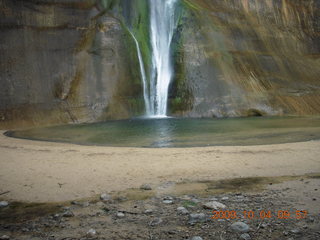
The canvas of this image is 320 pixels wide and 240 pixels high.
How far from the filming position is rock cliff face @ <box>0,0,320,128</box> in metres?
15.8

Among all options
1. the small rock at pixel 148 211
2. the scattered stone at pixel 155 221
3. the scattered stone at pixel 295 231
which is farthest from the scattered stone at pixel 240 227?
the small rock at pixel 148 211

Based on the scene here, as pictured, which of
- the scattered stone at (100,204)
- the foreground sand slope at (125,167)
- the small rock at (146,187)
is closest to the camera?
the scattered stone at (100,204)

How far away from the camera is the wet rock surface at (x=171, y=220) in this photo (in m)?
3.01

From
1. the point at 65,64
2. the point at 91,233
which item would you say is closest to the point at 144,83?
the point at 65,64

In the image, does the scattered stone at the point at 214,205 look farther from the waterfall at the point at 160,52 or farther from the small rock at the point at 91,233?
the waterfall at the point at 160,52

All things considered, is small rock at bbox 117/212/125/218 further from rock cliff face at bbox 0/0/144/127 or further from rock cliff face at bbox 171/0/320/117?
rock cliff face at bbox 171/0/320/117

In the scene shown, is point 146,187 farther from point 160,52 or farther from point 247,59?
point 247,59

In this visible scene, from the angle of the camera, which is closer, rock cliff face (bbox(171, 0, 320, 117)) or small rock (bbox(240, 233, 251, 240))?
small rock (bbox(240, 233, 251, 240))

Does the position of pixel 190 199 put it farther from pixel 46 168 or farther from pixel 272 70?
pixel 272 70

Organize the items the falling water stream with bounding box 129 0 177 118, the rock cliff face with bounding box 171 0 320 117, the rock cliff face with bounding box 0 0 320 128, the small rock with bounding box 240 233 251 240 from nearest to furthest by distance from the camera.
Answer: the small rock with bounding box 240 233 251 240, the rock cliff face with bounding box 0 0 320 128, the rock cliff face with bounding box 171 0 320 117, the falling water stream with bounding box 129 0 177 118

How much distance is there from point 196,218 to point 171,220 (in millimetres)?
248

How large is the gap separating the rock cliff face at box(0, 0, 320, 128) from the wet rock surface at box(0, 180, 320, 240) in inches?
488
